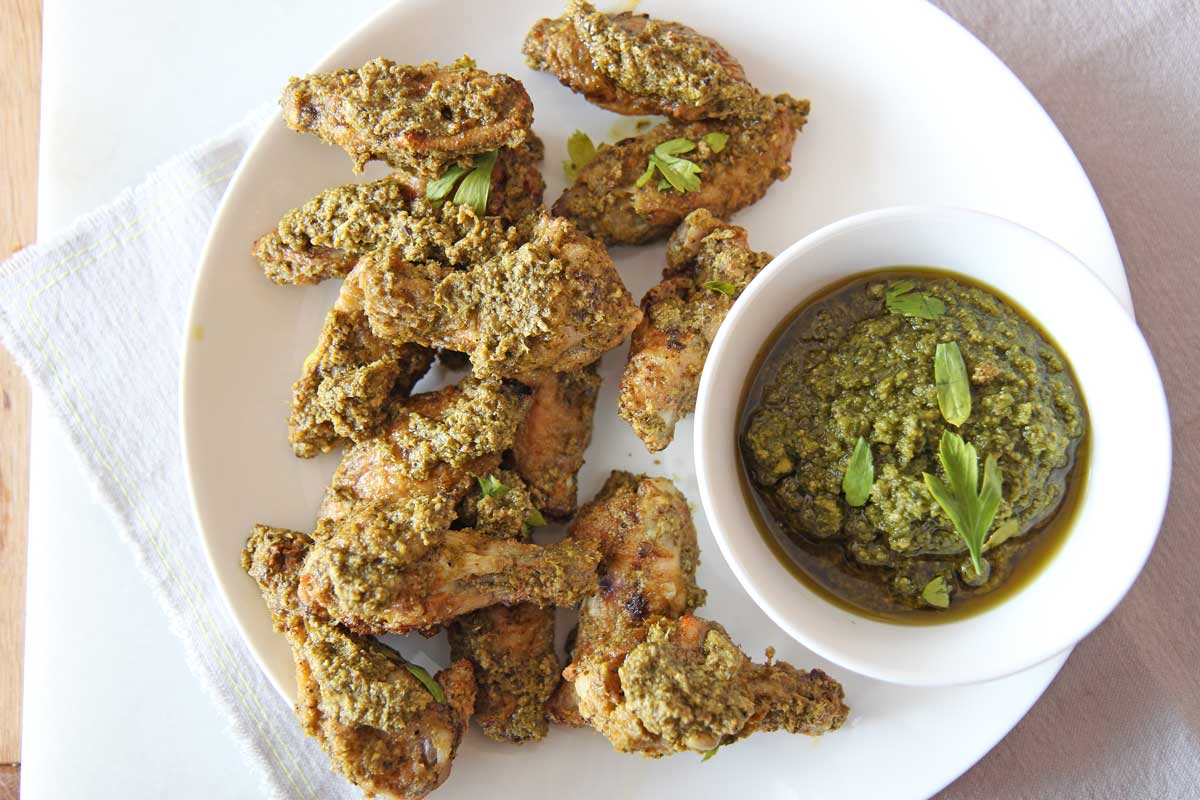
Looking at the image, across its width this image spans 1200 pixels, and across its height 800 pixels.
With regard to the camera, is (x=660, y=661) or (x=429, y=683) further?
(x=429, y=683)

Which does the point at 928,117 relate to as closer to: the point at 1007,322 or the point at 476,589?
the point at 1007,322

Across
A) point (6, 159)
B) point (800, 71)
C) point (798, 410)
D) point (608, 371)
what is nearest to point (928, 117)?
point (800, 71)

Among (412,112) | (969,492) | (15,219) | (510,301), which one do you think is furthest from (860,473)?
(15,219)

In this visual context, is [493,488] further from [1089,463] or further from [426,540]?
[1089,463]

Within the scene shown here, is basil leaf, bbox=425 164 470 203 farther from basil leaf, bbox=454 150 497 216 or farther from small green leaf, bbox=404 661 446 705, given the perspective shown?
small green leaf, bbox=404 661 446 705

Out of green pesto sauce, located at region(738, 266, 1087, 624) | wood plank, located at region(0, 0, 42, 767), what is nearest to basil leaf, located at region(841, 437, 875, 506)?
green pesto sauce, located at region(738, 266, 1087, 624)
